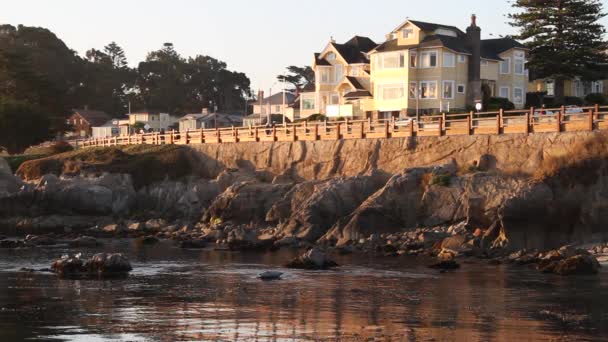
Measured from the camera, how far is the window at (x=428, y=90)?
73.4 m

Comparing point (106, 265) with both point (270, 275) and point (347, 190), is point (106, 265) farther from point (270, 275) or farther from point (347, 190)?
point (347, 190)

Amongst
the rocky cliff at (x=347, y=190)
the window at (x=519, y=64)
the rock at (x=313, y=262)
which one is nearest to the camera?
the rock at (x=313, y=262)

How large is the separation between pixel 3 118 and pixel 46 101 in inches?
597

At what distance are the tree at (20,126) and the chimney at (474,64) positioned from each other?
4118 centimetres

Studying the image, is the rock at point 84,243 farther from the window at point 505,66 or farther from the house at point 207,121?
the house at point 207,121

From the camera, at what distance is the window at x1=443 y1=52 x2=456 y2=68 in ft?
240

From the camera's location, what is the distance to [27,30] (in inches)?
5477

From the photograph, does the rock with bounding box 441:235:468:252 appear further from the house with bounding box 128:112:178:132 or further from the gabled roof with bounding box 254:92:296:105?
the house with bounding box 128:112:178:132

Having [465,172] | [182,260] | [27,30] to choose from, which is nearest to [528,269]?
[465,172]

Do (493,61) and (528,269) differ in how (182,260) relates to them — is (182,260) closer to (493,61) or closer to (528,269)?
(528,269)

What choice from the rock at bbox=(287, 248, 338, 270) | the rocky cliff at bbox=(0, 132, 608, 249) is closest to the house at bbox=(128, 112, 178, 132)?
the rocky cliff at bbox=(0, 132, 608, 249)

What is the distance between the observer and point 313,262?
39500mm

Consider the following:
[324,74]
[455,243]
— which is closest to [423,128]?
[455,243]

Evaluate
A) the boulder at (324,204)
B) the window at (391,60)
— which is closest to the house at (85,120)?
the window at (391,60)
